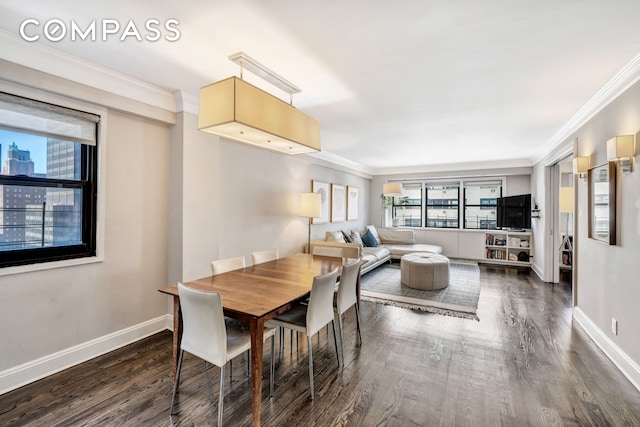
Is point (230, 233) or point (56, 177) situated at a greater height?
point (56, 177)

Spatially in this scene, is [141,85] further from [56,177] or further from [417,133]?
[417,133]

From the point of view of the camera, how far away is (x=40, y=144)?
2.31 metres

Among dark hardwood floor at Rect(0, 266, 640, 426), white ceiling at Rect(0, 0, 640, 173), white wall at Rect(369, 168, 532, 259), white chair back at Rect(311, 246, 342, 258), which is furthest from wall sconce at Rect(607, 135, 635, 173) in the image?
white wall at Rect(369, 168, 532, 259)

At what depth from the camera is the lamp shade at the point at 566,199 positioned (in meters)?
4.35

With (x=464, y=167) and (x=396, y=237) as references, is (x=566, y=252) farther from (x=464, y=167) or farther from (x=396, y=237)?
(x=396, y=237)

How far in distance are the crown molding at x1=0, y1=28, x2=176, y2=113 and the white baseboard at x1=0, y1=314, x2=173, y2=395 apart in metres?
2.25

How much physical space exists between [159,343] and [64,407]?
929 millimetres

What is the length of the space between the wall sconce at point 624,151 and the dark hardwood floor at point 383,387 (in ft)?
5.71

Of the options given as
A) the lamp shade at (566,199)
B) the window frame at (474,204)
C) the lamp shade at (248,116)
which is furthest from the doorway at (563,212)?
the lamp shade at (248,116)

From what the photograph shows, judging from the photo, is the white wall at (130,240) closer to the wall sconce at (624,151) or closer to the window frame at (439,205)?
the wall sconce at (624,151)

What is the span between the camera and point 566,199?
174 inches

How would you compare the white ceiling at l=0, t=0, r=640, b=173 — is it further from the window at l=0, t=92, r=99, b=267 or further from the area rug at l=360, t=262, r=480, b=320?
the area rug at l=360, t=262, r=480, b=320

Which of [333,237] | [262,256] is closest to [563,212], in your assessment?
[333,237]

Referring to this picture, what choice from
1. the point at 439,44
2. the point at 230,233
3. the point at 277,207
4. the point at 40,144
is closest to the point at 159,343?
the point at 230,233
